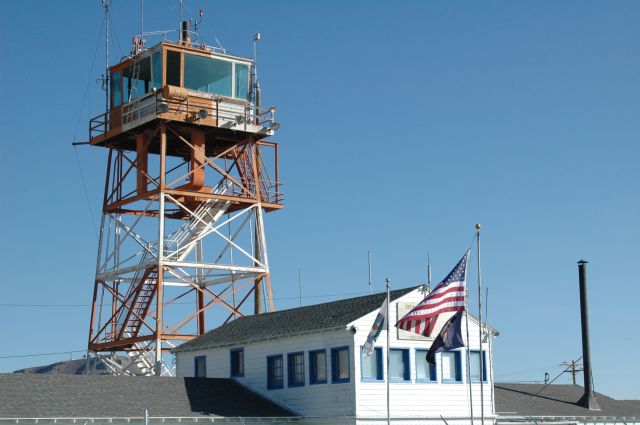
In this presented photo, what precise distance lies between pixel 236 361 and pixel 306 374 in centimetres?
480

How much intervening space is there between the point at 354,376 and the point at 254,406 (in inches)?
181

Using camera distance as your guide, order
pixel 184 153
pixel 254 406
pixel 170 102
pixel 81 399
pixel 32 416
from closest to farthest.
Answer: pixel 32 416
pixel 81 399
pixel 254 406
pixel 170 102
pixel 184 153

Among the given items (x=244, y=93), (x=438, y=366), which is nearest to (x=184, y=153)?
(x=244, y=93)

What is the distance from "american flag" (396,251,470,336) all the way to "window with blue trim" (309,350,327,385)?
579 centimetres

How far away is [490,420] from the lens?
47.9m

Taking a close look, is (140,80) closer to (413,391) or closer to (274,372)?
(274,372)

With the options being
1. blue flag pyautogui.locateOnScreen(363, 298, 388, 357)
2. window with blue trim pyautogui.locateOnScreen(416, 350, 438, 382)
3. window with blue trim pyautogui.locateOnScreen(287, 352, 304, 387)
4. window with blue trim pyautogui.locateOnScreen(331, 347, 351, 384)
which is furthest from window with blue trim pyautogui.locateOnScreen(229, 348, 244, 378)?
blue flag pyautogui.locateOnScreen(363, 298, 388, 357)

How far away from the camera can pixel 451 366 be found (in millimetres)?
47375

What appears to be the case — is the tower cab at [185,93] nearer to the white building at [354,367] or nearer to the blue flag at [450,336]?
the white building at [354,367]

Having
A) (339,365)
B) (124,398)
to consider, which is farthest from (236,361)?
(124,398)

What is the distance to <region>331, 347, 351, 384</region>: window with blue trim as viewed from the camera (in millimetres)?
44875

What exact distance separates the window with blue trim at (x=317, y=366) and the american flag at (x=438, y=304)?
19.0 feet

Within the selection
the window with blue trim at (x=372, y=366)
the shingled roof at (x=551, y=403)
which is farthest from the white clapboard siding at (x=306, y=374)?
the shingled roof at (x=551, y=403)

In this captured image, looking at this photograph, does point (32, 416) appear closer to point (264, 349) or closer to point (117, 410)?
point (117, 410)
